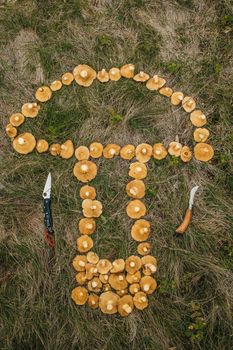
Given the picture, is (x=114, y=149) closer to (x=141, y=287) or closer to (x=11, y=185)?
(x=11, y=185)

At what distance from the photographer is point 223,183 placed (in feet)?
14.5

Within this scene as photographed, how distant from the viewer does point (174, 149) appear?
436cm

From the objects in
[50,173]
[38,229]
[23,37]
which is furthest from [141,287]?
[23,37]

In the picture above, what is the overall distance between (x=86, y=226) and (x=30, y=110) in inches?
59.0

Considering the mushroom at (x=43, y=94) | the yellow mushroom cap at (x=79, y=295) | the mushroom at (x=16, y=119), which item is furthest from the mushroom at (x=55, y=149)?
the yellow mushroom cap at (x=79, y=295)

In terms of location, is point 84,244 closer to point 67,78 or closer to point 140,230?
point 140,230

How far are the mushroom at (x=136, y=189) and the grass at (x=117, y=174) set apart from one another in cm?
10

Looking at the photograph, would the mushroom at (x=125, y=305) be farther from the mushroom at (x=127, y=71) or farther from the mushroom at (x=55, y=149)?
the mushroom at (x=127, y=71)

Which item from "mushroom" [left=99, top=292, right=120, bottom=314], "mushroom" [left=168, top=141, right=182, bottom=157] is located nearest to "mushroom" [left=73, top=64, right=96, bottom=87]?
"mushroom" [left=168, top=141, right=182, bottom=157]

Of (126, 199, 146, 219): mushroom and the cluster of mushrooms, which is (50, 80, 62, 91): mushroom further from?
(126, 199, 146, 219): mushroom

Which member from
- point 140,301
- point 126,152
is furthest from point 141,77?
point 140,301

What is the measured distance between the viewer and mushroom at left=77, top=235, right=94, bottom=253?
407cm

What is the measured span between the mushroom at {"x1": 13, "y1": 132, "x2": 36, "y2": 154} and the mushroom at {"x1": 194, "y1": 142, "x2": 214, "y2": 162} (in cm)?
182

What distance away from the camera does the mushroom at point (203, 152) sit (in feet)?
14.3
